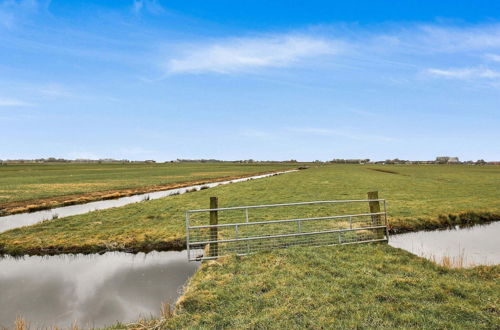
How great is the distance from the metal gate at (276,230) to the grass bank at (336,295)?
160 centimetres

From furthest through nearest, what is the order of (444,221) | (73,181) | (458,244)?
(73,181)
(444,221)
(458,244)

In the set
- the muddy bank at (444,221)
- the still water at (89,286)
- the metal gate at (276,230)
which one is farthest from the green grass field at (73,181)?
the muddy bank at (444,221)

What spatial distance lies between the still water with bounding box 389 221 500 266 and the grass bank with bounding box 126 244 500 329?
3687mm

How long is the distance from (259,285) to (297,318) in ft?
6.26

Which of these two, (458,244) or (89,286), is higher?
(89,286)

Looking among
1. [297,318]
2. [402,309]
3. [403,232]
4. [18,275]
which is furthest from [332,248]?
[18,275]

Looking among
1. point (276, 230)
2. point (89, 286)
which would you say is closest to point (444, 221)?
point (276, 230)

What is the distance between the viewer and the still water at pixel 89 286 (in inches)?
369

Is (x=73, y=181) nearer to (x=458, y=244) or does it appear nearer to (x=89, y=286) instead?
(x=89, y=286)

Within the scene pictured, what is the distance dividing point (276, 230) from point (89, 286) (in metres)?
9.35

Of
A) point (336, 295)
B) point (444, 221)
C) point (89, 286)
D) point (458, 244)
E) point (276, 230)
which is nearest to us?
point (336, 295)

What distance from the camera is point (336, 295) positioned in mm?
7699

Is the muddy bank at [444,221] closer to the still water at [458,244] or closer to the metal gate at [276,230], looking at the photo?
the still water at [458,244]

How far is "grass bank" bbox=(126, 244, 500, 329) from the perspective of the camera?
6648 millimetres
